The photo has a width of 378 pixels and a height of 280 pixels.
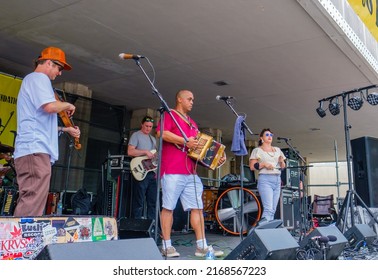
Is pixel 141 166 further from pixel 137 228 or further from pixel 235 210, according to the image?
pixel 235 210

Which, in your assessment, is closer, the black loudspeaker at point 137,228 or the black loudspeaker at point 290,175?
the black loudspeaker at point 137,228

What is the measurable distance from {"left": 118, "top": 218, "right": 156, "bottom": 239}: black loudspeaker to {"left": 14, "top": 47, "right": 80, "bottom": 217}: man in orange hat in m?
1.23

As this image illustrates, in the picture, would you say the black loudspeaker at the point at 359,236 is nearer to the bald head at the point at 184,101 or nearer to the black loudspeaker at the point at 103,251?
the bald head at the point at 184,101

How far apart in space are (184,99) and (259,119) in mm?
6593

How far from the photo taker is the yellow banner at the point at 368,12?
4898 mm

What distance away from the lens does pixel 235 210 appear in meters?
5.94

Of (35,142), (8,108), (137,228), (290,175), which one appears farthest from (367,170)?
(8,108)

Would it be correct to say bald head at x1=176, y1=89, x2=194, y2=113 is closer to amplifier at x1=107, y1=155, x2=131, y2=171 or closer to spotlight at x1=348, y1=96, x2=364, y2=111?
amplifier at x1=107, y1=155, x2=131, y2=171

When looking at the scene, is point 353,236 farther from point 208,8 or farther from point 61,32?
point 61,32

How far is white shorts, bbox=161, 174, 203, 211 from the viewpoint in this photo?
3172mm

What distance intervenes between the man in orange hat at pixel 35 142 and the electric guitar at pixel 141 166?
220 cm

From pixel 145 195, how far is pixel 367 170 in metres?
3.68

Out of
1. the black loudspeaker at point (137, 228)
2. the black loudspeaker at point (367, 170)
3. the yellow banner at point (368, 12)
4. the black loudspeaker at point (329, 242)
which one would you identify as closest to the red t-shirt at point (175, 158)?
the black loudspeaker at point (137, 228)
